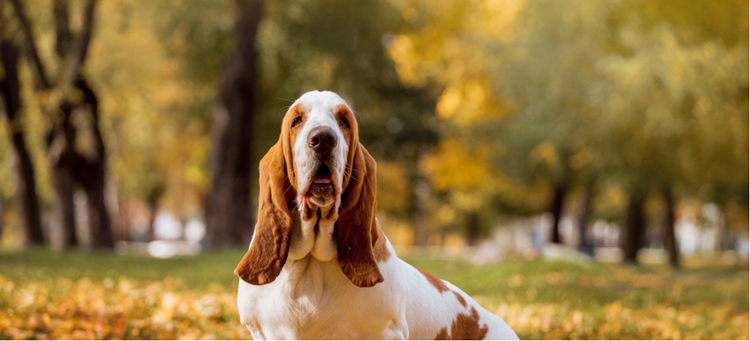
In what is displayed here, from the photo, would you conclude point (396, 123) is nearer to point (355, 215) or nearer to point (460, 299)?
point (460, 299)

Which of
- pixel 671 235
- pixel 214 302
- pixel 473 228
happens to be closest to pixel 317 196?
pixel 214 302

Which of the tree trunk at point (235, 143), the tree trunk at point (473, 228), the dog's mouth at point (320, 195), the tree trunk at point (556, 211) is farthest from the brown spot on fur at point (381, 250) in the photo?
the tree trunk at point (473, 228)

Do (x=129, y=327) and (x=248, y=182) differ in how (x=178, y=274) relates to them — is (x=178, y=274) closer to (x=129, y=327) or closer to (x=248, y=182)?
(x=129, y=327)

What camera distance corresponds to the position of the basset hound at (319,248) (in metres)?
2.72

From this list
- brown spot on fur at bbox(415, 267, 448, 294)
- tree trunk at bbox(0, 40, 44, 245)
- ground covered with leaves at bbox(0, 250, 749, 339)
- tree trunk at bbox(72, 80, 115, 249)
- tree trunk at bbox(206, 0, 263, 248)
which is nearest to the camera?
brown spot on fur at bbox(415, 267, 448, 294)

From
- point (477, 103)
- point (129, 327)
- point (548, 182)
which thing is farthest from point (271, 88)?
point (129, 327)

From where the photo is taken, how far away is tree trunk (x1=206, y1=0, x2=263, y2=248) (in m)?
15.3

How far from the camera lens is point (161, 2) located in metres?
17.2

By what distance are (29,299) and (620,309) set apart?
267 inches

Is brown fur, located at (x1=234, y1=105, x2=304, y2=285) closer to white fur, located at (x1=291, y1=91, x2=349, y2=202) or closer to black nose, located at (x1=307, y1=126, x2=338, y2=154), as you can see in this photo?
white fur, located at (x1=291, y1=91, x2=349, y2=202)

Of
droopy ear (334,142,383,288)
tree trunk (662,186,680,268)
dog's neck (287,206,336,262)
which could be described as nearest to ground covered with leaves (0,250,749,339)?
dog's neck (287,206,336,262)

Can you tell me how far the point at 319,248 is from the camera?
9.38ft

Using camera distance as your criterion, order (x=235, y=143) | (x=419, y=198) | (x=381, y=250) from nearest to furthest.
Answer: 1. (x=381, y=250)
2. (x=235, y=143)
3. (x=419, y=198)

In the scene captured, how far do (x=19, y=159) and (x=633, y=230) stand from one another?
19.4 meters
